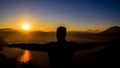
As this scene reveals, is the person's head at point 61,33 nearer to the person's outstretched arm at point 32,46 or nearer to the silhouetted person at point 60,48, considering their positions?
the silhouetted person at point 60,48

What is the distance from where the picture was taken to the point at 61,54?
478cm

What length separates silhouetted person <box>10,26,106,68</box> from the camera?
4626 mm

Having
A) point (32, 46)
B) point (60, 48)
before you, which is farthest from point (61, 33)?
point (32, 46)

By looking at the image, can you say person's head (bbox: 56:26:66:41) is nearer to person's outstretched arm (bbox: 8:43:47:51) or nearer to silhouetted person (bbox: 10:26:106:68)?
silhouetted person (bbox: 10:26:106:68)

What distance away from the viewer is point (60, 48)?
185 inches

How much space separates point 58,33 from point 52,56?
0.63 m

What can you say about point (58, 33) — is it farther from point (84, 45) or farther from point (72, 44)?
point (84, 45)

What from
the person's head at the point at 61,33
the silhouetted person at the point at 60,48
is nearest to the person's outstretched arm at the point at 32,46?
the silhouetted person at the point at 60,48

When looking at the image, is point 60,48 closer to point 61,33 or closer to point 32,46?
point 61,33

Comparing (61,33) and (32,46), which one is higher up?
(61,33)

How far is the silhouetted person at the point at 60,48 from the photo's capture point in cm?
463

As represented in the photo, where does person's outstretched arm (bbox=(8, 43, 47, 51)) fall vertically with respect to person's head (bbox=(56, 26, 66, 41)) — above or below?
below

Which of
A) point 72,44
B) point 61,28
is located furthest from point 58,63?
point 61,28

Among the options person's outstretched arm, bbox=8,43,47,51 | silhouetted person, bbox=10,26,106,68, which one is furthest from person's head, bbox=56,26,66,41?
person's outstretched arm, bbox=8,43,47,51
